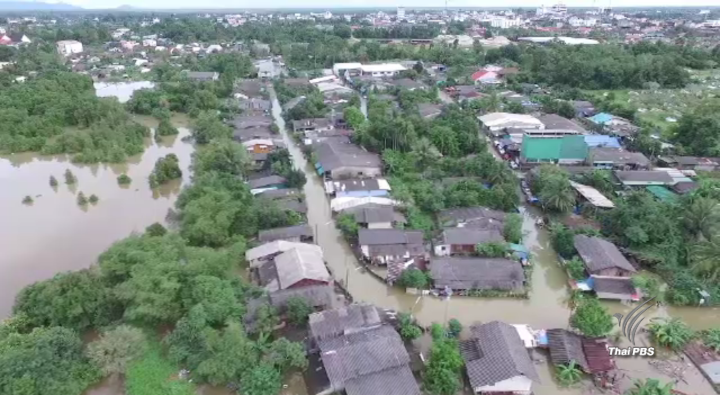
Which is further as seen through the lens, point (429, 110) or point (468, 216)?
point (429, 110)

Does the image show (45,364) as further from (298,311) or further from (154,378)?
(298,311)

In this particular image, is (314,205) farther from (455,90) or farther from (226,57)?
(226,57)

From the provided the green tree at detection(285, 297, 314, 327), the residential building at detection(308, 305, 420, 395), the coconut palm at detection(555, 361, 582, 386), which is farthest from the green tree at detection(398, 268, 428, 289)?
the coconut palm at detection(555, 361, 582, 386)

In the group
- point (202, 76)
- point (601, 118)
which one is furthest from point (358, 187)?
point (202, 76)

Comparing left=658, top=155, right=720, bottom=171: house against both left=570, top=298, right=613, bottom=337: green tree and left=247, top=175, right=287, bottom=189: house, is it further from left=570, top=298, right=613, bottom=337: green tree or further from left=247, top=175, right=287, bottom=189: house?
left=247, top=175, right=287, bottom=189: house

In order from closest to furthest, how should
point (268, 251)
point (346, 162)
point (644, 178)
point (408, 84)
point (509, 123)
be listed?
point (268, 251) → point (644, 178) → point (346, 162) → point (509, 123) → point (408, 84)
